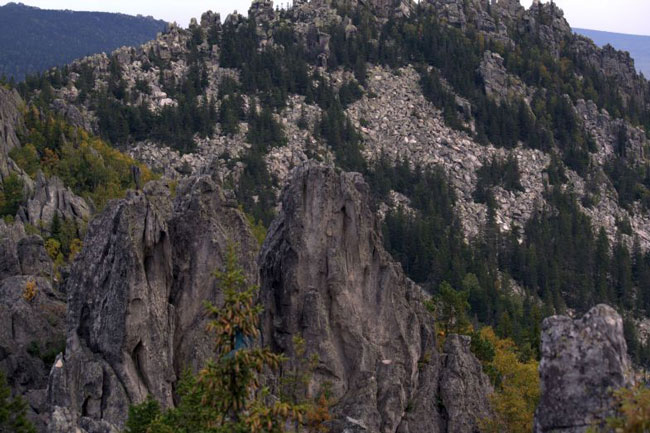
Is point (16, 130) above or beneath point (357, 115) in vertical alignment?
beneath

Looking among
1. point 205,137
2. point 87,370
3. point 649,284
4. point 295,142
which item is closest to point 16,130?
point 205,137

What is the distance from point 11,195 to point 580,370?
83857 mm

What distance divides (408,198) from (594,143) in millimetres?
54396

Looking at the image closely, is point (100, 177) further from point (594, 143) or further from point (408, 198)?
point (594, 143)

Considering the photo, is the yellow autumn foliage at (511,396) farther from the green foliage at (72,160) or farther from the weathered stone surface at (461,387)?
the green foliage at (72,160)

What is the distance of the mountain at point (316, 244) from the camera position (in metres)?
44.8

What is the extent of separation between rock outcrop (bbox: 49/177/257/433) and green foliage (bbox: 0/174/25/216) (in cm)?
Answer: 4978

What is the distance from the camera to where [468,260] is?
136m

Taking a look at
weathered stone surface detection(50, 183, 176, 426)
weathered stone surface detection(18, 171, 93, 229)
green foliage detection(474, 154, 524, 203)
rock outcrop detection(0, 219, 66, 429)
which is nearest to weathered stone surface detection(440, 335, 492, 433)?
weathered stone surface detection(50, 183, 176, 426)

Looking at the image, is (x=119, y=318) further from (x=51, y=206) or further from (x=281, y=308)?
→ (x=51, y=206)

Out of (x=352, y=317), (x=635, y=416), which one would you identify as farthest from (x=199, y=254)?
(x=635, y=416)

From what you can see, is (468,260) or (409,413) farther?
(468,260)

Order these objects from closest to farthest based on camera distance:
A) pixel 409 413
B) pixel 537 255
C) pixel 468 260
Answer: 1. pixel 409 413
2. pixel 468 260
3. pixel 537 255

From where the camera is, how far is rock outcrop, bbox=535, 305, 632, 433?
25.0m
